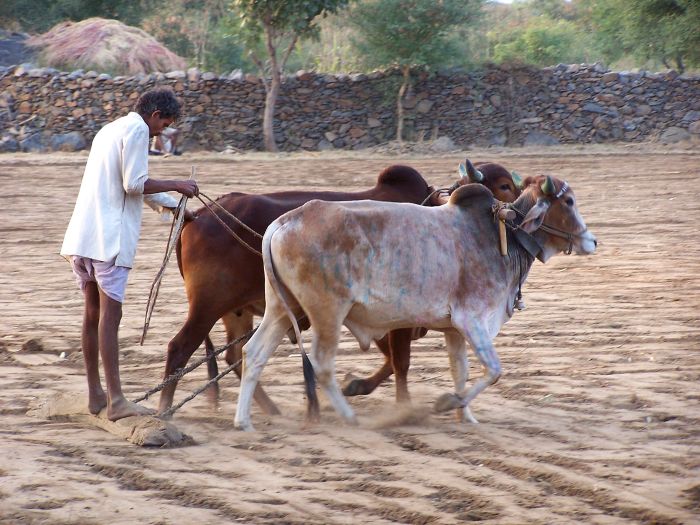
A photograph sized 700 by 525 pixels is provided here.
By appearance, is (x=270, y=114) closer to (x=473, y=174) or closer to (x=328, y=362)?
(x=473, y=174)

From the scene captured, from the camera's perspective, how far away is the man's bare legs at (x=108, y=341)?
226 inches

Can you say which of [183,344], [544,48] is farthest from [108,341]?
[544,48]

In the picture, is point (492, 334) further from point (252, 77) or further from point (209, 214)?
point (252, 77)

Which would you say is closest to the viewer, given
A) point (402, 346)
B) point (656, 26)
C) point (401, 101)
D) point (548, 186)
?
point (548, 186)

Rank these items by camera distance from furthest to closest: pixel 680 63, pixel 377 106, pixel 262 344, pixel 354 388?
pixel 680 63, pixel 377 106, pixel 354 388, pixel 262 344

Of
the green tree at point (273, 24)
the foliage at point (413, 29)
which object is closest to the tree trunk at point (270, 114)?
the green tree at point (273, 24)

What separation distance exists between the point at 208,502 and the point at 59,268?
23.0 ft

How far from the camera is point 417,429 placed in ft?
19.6

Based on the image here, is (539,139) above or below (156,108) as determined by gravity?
below

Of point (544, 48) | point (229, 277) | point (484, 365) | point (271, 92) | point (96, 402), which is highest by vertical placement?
point (544, 48)

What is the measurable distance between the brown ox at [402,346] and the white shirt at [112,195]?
1.84 m

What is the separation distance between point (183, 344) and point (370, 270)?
129 centimetres

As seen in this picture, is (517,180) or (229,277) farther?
(517,180)

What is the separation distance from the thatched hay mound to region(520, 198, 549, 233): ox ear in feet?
66.9
